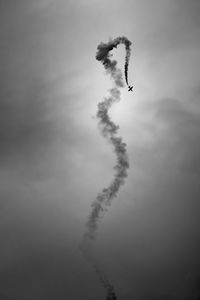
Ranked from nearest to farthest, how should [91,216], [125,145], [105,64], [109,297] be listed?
1. [105,64]
2. [125,145]
3. [91,216]
4. [109,297]

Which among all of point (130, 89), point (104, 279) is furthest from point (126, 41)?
point (104, 279)

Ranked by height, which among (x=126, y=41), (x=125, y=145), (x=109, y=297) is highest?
(x=126, y=41)

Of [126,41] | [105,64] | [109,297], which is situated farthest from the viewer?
[109,297]

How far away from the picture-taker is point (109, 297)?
149500mm

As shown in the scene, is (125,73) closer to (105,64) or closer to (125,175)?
(105,64)

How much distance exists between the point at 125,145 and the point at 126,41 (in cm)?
4198

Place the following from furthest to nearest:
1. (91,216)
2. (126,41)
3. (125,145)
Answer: (91,216) < (125,145) < (126,41)

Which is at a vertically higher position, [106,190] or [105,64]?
[105,64]

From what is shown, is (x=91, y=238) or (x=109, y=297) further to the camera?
(x=109, y=297)

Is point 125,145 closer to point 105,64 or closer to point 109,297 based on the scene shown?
point 105,64

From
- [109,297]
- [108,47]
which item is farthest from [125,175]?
[109,297]

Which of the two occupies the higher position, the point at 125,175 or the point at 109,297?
the point at 125,175

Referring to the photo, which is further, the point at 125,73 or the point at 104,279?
the point at 104,279

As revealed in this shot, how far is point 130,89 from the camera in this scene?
365 ft
